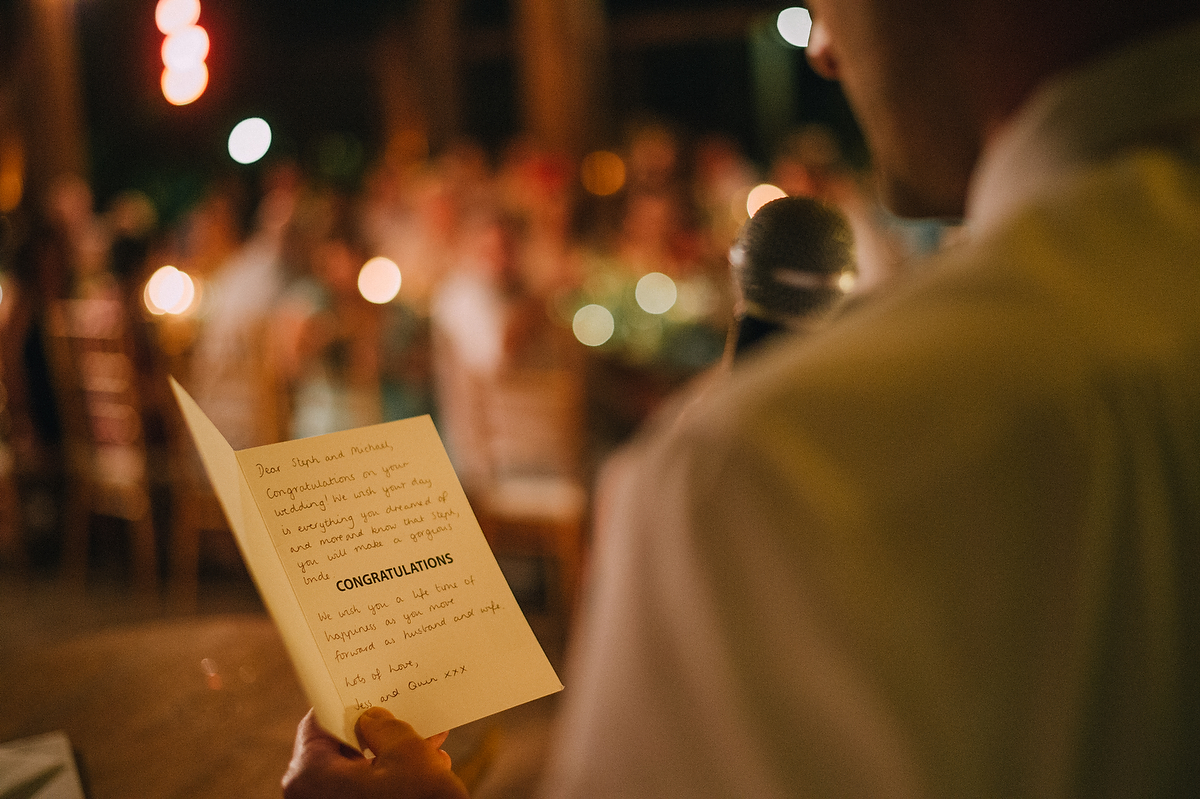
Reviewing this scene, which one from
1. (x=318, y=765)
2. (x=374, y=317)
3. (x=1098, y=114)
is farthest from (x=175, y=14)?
(x=1098, y=114)

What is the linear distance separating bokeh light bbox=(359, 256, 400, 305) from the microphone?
278cm

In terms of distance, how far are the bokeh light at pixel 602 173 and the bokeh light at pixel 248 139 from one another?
6.39ft

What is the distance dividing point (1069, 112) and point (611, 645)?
0.26m

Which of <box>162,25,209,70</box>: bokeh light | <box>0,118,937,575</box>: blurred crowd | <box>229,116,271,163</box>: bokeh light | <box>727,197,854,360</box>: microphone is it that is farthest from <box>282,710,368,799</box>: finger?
<box>229,116,271,163</box>: bokeh light

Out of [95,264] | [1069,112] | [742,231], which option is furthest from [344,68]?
[1069,112]

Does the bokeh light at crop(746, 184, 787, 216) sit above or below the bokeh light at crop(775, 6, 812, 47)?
below

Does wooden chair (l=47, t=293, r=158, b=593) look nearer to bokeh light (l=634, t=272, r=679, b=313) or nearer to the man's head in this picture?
bokeh light (l=634, t=272, r=679, b=313)

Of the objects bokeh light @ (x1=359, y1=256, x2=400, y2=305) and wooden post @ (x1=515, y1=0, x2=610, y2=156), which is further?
wooden post @ (x1=515, y1=0, x2=610, y2=156)

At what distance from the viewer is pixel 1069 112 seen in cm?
33

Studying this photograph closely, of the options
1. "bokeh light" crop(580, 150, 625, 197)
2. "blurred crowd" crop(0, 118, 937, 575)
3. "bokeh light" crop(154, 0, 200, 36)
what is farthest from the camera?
"bokeh light" crop(580, 150, 625, 197)

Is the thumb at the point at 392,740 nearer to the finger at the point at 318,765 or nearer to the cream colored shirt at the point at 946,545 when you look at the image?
the finger at the point at 318,765

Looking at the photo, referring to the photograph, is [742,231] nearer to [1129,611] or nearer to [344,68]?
[1129,611]

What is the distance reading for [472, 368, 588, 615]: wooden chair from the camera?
2.40 metres

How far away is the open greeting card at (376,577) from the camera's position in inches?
17.8
